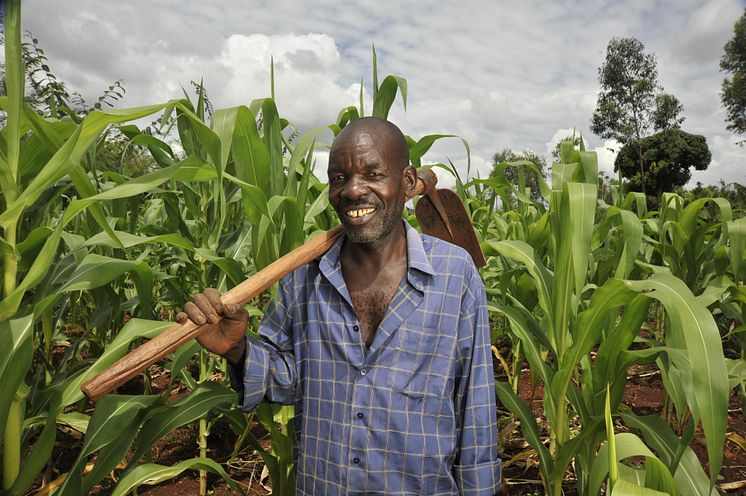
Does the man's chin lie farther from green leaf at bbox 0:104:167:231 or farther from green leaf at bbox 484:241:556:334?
green leaf at bbox 484:241:556:334

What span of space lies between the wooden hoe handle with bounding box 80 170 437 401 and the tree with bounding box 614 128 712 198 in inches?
1070

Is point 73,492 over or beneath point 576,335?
beneath

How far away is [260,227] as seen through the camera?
1284 mm

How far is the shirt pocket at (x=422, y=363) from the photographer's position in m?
1.06

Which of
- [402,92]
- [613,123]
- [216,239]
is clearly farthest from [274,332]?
[613,123]

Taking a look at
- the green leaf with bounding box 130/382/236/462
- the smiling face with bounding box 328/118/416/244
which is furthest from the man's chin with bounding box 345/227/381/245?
the green leaf with bounding box 130/382/236/462

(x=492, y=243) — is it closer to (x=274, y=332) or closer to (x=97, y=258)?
(x=274, y=332)

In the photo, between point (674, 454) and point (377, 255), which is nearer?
point (377, 255)

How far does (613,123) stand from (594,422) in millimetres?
27016

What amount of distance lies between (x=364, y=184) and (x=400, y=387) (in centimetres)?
45

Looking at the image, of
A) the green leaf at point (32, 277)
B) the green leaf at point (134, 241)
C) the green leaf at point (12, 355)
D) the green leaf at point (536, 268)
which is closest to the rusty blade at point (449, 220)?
the green leaf at point (536, 268)

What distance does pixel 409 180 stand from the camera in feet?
3.85

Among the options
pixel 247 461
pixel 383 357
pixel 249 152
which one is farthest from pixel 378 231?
pixel 247 461

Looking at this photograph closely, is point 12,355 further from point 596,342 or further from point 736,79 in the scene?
point 736,79
